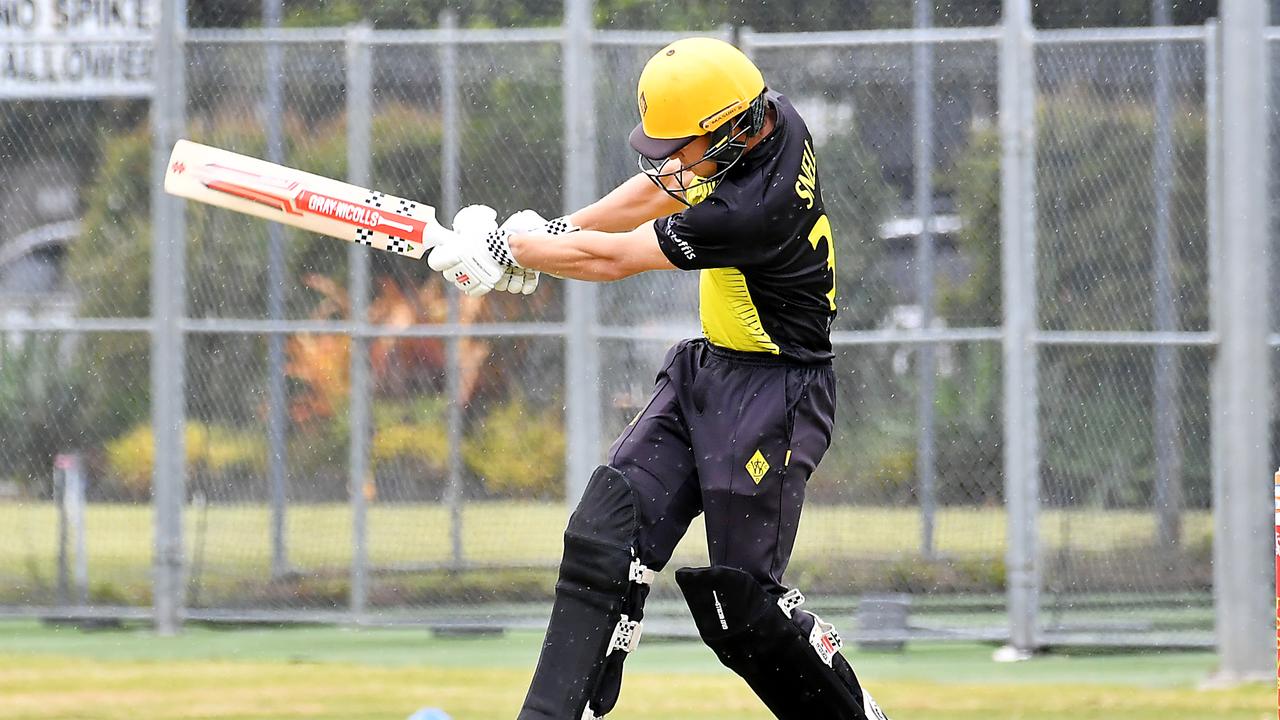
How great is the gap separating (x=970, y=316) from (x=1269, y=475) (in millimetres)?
1864

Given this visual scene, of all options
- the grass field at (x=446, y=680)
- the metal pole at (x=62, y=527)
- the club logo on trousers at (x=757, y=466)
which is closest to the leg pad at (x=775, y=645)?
the club logo on trousers at (x=757, y=466)

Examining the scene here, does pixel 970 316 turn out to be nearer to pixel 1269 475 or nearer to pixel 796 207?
pixel 1269 475

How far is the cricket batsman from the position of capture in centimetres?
514

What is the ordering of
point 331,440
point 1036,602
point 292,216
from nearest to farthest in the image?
point 292,216 < point 1036,602 < point 331,440

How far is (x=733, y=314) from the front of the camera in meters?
5.38

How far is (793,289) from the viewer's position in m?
5.33

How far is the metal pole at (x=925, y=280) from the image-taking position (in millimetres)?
9531

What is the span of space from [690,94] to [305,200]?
144 centimetres

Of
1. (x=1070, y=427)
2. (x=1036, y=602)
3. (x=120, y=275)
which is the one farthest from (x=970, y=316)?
(x=120, y=275)

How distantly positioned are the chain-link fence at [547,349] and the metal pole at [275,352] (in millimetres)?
17

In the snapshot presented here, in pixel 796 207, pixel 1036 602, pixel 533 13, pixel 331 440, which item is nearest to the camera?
pixel 796 207

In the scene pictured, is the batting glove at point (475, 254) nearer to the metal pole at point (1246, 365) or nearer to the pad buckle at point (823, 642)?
the pad buckle at point (823, 642)

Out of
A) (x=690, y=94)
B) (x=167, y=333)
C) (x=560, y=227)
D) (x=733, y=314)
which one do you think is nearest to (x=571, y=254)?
(x=560, y=227)

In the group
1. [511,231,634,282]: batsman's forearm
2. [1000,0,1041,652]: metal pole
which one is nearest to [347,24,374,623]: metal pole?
[1000,0,1041,652]: metal pole
